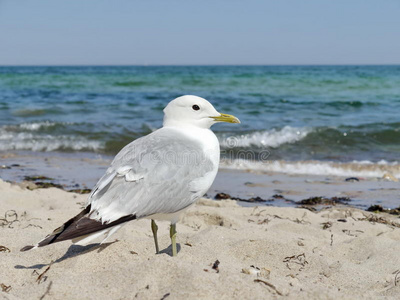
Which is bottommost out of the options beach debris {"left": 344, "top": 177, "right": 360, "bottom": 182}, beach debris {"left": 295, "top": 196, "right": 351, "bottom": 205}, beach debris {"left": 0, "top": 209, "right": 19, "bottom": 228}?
beach debris {"left": 344, "top": 177, "right": 360, "bottom": 182}

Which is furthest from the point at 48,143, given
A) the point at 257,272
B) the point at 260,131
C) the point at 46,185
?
the point at 257,272

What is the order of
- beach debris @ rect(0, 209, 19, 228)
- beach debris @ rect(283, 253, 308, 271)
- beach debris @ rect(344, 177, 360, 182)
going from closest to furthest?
beach debris @ rect(283, 253, 308, 271) → beach debris @ rect(0, 209, 19, 228) → beach debris @ rect(344, 177, 360, 182)

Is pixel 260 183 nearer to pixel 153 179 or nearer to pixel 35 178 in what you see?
pixel 35 178

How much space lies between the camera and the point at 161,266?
233 centimetres

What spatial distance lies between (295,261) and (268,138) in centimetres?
643

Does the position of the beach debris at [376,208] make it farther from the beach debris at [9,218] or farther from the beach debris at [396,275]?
the beach debris at [9,218]

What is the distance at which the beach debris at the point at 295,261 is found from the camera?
2.94m

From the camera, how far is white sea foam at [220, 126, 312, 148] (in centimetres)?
911

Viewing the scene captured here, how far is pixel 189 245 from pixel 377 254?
1233 millimetres

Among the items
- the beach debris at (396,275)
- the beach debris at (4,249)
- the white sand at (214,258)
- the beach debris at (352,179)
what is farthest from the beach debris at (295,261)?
the beach debris at (352,179)

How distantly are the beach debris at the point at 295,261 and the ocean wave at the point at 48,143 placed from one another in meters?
6.26

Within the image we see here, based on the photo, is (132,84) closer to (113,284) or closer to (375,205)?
(375,205)

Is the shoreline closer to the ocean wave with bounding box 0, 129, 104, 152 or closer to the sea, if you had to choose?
the sea

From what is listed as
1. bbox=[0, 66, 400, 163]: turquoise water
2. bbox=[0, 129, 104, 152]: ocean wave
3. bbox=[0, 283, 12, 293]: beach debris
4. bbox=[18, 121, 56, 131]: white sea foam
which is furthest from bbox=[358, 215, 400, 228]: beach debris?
bbox=[18, 121, 56, 131]: white sea foam
